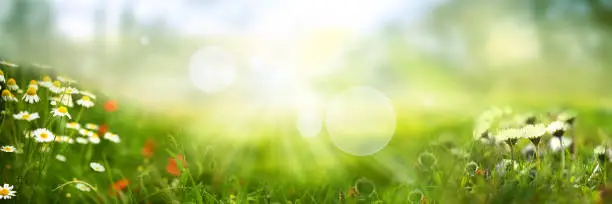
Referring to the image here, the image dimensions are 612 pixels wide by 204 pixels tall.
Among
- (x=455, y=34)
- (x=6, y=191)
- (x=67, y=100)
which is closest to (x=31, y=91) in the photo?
(x=67, y=100)

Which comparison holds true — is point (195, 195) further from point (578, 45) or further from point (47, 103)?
point (578, 45)

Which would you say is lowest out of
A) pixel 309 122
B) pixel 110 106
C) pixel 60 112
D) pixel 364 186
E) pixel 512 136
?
pixel 309 122

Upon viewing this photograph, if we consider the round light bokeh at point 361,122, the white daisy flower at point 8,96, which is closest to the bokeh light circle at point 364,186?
the round light bokeh at point 361,122

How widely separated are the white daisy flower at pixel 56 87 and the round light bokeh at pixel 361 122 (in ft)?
7.23

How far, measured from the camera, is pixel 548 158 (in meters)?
2.19

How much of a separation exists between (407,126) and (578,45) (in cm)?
406

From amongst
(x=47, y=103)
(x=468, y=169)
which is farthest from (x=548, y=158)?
(x=47, y=103)

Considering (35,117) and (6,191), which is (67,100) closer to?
(35,117)

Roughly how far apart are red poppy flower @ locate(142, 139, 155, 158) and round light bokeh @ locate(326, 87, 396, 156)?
138 centimetres

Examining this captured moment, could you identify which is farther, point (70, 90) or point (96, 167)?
point (96, 167)

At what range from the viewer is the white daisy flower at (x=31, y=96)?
2438mm

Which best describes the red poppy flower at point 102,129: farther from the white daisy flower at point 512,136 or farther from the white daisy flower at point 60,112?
the white daisy flower at point 512,136

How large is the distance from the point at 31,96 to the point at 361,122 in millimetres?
3153

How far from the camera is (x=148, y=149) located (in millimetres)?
3646
